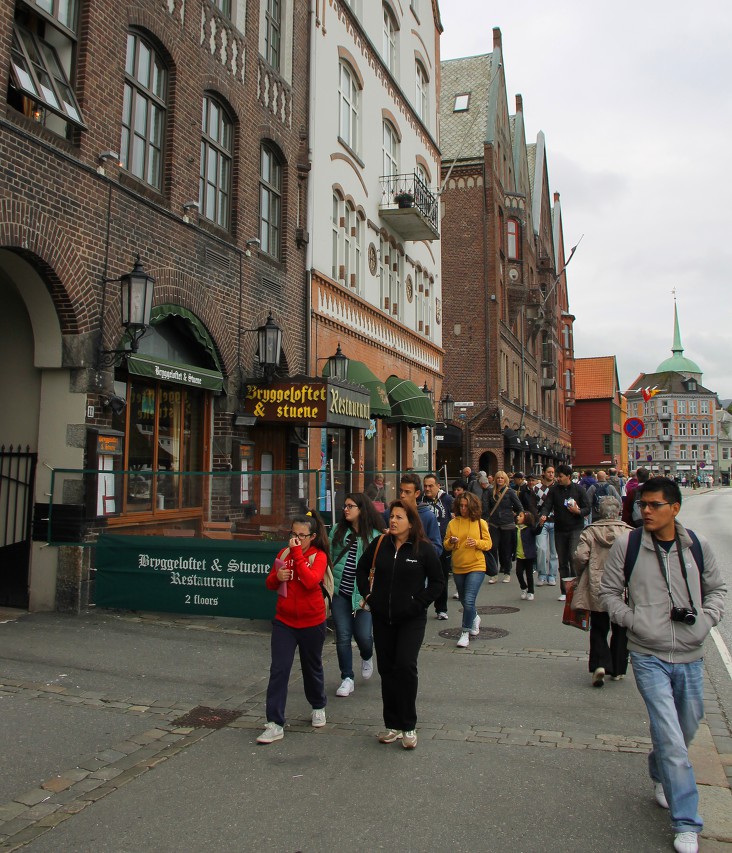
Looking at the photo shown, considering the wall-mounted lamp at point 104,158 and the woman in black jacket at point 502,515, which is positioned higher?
the wall-mounted lamp at point 104,158

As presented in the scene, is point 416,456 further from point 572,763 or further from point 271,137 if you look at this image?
point 572,763

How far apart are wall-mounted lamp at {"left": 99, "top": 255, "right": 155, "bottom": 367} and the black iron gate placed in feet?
5.10

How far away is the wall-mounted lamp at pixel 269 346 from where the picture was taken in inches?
529

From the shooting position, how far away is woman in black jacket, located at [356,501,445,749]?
5.34 meters

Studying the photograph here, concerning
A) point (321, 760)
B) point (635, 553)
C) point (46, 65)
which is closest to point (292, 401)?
point (46, 65)

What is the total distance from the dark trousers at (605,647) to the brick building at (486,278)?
22.5 m

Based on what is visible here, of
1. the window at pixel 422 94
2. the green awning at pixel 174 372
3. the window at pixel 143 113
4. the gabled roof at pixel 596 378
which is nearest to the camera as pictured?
the green awning at pixel 174 372

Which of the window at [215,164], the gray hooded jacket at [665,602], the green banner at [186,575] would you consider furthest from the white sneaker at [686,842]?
the window at [215,164]

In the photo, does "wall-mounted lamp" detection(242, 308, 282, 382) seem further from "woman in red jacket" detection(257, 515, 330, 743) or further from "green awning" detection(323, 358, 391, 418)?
"woman in red jacket" detection(257, 515, 330, 743)

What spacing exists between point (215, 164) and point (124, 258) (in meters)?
3.49

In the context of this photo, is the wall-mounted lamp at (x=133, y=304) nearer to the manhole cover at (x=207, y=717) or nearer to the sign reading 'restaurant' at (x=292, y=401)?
the sign reading 'restaurant' at (x=292, y=401)

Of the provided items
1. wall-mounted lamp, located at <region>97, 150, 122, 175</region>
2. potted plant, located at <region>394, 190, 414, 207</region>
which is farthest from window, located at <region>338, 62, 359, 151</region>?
wall-mounted lamp, located at <region>97, 150, 122, 175</region>

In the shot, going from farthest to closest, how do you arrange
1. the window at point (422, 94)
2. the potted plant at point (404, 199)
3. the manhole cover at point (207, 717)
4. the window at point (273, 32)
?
the window at point (422, 94) < the potted plant at point (404, 199) < the window at point (273, 32) < the manhole cover at point (207, 717)

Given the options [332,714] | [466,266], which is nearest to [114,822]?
[332,714]
